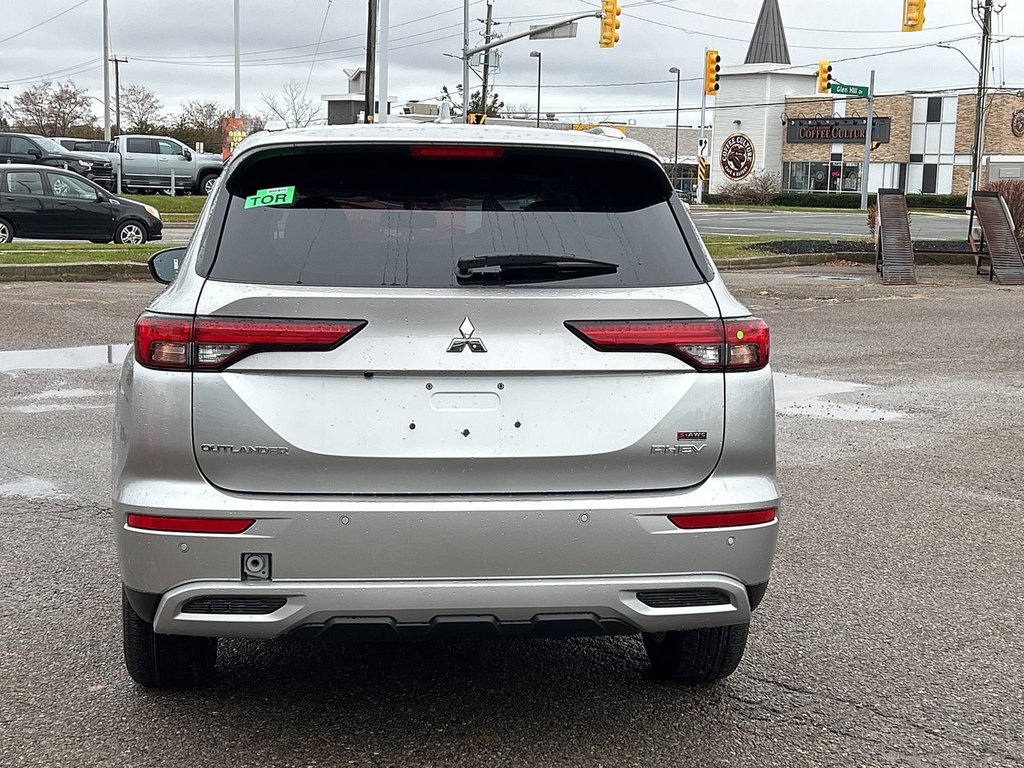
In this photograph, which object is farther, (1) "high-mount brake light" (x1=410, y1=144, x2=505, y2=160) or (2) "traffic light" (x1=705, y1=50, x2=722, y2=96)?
(2) "traffic light" (x1=705, y1=50, x2=722, y2=96)

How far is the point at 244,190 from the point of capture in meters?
3.57

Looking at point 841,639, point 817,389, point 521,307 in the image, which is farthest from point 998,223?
point 521,307

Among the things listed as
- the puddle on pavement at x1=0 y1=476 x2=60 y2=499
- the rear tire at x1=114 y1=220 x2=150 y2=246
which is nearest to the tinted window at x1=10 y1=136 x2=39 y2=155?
the rear tire at x1=114 y1=220 x2=150 y2=246

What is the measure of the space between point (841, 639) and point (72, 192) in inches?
890

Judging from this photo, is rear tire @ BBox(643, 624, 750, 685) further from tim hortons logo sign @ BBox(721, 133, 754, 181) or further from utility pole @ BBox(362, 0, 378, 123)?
tim hortons logo sign @ BBox(721, 133, 754, 181)

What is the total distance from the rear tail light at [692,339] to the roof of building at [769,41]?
273ft

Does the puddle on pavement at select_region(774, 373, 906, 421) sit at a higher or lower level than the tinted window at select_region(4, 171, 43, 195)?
lower

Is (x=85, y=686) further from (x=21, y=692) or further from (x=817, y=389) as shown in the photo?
(x=817, y=389)

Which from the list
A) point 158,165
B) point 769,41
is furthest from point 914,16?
point 769,41

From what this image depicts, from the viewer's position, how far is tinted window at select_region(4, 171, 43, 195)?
2372 cm

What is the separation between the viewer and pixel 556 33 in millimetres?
32625

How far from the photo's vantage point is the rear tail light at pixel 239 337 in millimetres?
3238

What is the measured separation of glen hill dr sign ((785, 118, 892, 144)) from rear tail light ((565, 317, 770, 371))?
7970 centimetres

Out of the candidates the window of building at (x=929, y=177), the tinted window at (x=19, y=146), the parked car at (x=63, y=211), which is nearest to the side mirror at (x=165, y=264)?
the parked car at (x=63, y=211)
